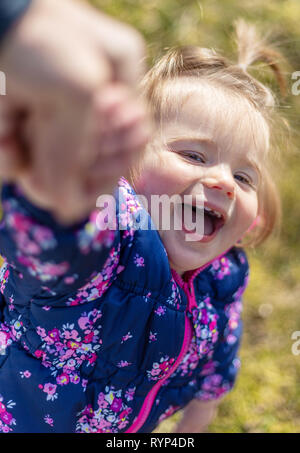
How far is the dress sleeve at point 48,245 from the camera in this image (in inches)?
20.8

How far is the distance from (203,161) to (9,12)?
1.67 feet

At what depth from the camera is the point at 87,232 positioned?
546mm

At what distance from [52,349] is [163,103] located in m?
0.45

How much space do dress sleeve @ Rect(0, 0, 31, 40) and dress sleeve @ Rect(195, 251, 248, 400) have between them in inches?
30.4

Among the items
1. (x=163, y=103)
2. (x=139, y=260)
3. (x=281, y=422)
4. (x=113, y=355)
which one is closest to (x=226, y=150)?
(x=163, y=103)

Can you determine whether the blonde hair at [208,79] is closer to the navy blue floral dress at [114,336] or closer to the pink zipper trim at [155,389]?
the navy blue floral dress at [114,336]

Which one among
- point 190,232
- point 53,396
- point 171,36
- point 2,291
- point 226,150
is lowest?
point 53,396

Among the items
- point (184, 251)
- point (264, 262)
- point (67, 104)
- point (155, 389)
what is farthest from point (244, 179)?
point (264, 262)

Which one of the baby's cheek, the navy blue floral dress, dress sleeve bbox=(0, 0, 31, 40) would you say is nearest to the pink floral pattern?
the navy blue floral dress

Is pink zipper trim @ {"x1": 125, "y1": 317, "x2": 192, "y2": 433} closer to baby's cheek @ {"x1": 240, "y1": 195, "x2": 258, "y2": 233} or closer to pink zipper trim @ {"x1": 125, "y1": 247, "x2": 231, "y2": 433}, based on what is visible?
pink zipper trim @ {"x1": 125, "y1": 247, "x2": 231, "y2": 433}

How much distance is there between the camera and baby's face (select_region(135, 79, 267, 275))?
34.6 inches

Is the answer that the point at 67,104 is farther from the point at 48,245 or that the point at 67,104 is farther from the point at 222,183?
the point at 222,183
